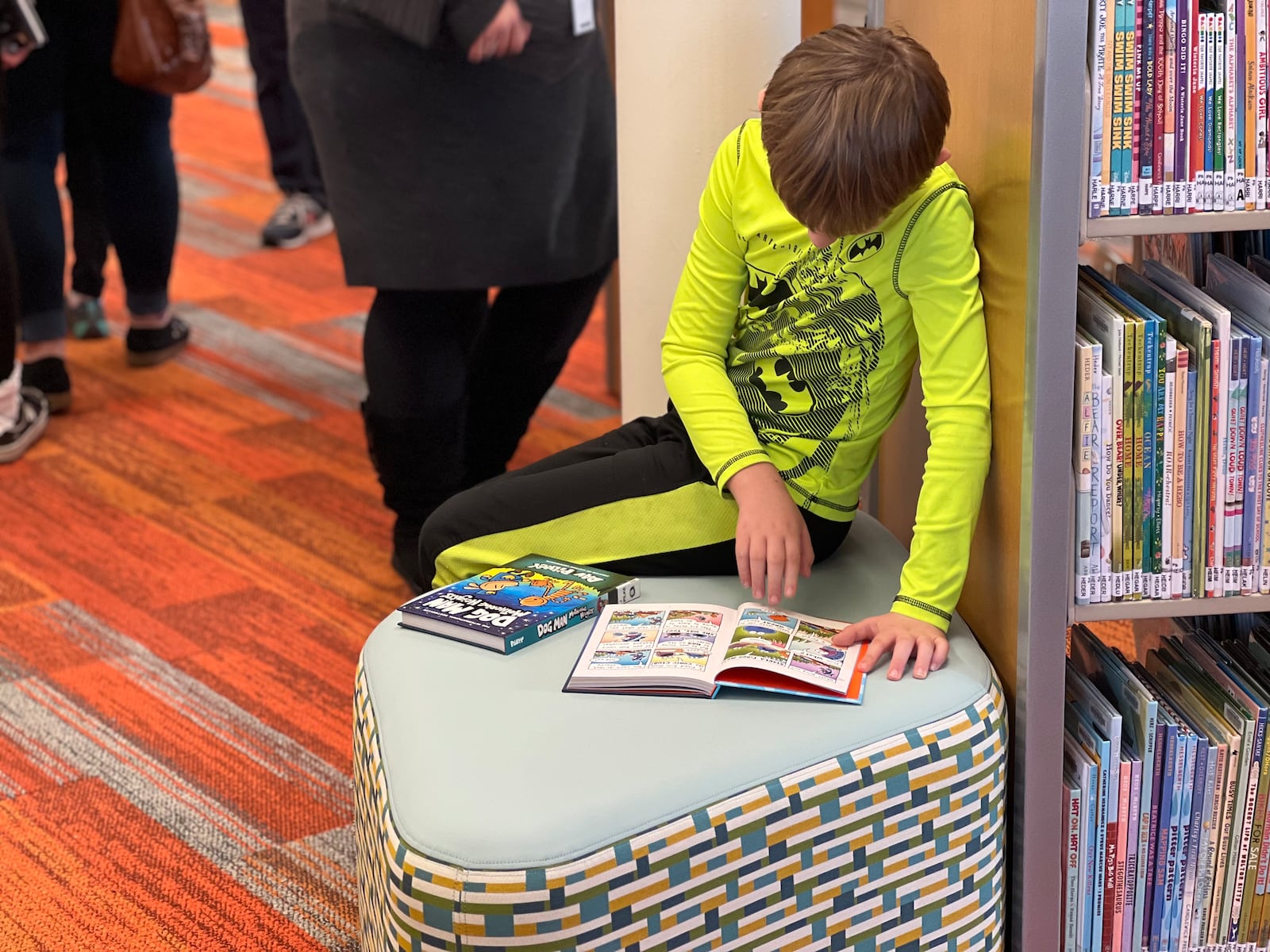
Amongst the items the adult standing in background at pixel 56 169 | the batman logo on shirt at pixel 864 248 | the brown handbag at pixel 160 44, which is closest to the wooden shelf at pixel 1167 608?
the batman logo on shirt at pixel 864 248

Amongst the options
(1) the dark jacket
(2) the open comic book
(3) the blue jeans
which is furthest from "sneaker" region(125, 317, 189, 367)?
(2) the open comic book

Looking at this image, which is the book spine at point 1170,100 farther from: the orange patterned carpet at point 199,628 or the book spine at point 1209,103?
the orange patterned carpet at point 199,628

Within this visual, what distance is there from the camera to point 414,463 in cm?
201

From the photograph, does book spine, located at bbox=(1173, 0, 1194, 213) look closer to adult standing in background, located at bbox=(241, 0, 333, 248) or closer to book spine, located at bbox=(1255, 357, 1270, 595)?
book spine, located at bbox=(1255, 357, 1270, 595)

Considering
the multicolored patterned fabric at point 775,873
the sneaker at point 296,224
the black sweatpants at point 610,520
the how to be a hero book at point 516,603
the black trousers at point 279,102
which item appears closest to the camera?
the multicolored patterned fabric at point 775,873

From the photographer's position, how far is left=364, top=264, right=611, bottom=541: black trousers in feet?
6.41

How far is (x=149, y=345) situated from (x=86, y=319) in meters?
0.26

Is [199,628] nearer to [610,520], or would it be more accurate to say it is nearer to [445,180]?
[445,180]

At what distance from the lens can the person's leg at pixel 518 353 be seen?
2.10m

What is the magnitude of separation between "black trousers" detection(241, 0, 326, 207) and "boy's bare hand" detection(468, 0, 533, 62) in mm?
2235

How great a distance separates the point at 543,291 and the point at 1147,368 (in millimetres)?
1079

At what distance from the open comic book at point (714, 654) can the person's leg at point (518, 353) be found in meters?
0.89

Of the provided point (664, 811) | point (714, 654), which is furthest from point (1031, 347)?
point (664, 811)

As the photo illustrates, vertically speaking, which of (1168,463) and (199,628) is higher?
(1168,463)
